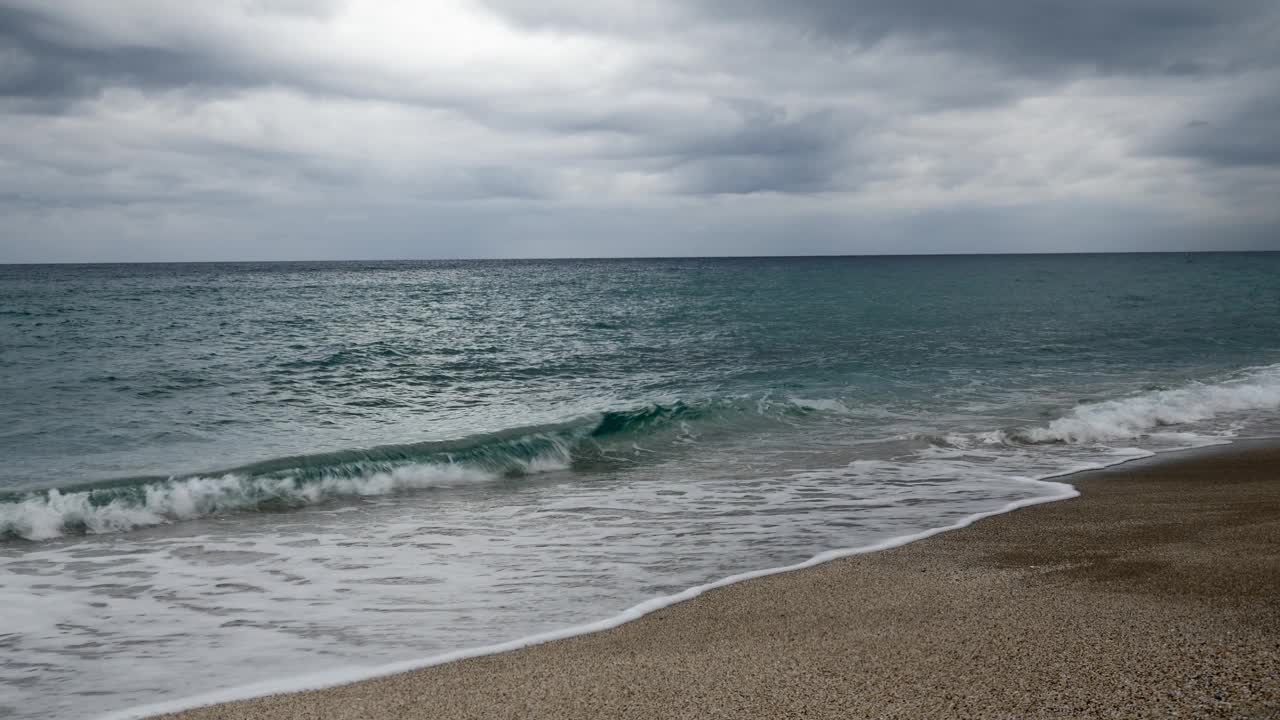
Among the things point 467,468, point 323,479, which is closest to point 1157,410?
point 467,468

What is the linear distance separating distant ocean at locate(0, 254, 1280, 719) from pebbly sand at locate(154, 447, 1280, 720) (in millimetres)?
663

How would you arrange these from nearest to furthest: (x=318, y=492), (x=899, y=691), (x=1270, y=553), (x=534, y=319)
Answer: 1. (x=899, y=691)
2. (x=1270, y=553)
3. (x=318, y=492)
4. (x=534, y=319)

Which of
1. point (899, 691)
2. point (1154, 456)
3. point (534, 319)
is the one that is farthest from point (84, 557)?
point (534, 319)

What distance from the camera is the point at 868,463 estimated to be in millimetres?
11477

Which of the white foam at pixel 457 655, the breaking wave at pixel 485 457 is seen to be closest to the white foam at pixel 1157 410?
the breaking wave at pixel 485 457

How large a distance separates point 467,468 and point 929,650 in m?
8.28

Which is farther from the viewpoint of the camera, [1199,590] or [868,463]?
[868,463]

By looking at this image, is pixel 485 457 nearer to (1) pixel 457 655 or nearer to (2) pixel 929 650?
(1) pixel 457 655

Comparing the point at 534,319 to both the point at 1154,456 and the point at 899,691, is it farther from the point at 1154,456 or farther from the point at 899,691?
the point at 899,691

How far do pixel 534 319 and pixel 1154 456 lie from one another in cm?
3101

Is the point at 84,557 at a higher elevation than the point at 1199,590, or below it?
below

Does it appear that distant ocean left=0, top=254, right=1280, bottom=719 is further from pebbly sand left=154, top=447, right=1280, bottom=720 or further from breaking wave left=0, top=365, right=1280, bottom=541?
pebbly sand left=154, top=447, right=1280, bottom=720

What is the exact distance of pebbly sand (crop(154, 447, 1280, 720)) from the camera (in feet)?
12.7

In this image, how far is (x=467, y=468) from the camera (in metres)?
11.7
